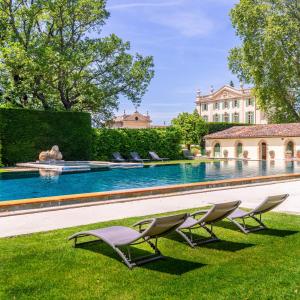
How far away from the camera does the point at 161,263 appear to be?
5652mm

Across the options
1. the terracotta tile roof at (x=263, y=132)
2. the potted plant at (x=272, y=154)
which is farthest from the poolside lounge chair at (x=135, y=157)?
the potted plant at (x=272, y=154)

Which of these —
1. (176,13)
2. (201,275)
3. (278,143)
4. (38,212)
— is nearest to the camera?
(201,275)

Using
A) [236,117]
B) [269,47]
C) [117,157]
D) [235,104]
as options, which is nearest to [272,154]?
[269,47]

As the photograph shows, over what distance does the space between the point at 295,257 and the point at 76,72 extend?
88.7ft

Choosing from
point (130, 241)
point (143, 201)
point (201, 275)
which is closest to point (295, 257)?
point (201, 275)

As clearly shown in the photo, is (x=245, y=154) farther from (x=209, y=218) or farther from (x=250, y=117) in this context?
(x=250, y=117)

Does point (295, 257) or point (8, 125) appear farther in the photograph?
point (8, 125)

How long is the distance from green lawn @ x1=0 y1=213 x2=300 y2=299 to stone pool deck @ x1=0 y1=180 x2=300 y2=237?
95 cm

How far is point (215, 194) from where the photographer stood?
40.7 feet

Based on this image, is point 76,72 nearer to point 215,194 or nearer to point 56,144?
point 56,144

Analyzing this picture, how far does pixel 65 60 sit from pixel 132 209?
20.7 metres

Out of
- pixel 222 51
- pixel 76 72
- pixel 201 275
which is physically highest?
pixel 222 51

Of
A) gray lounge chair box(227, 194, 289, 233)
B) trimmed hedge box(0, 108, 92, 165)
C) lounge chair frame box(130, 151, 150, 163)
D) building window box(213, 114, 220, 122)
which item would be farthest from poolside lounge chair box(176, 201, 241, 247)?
building window box(213, 114, 220, 122)

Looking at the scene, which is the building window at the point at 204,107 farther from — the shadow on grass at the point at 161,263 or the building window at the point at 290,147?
the shadow on grass at the point at 161,263
